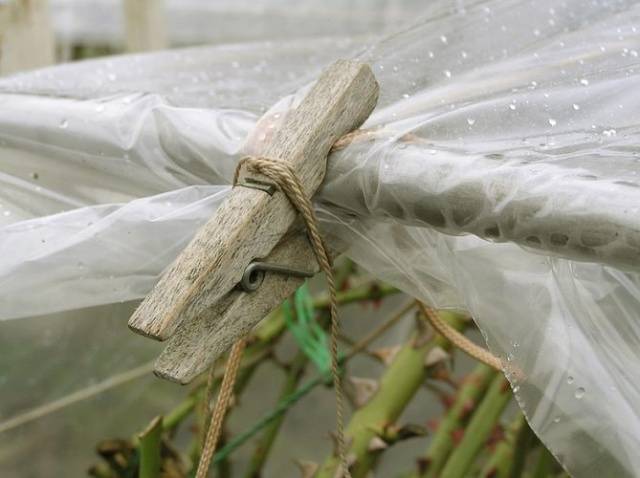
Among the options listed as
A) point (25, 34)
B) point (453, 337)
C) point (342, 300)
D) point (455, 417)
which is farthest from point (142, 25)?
point (453, 337)

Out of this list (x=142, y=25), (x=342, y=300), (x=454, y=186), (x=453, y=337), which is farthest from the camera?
(x=142, y=25)

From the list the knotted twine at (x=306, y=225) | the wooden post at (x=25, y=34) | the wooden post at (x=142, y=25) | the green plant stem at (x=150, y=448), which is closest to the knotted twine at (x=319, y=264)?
the knotted twine at (x=306, y=225)

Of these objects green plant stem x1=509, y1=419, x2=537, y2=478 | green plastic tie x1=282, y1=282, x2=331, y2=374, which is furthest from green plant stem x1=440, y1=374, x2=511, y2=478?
green plastic tie x1=282, y1=282, x2=331, y2=374

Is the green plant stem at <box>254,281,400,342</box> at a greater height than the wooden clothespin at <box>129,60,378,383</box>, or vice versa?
the wooden clothespin at <box>129,60,378,383</box>

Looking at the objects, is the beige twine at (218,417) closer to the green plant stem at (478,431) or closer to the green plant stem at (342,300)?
the green plant stem at (478,431)

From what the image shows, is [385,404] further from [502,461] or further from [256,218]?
[256,218]

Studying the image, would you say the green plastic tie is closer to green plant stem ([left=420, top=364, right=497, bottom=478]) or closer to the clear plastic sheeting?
green plant stem ([left=420, top=364, right=497, bottom=478])
